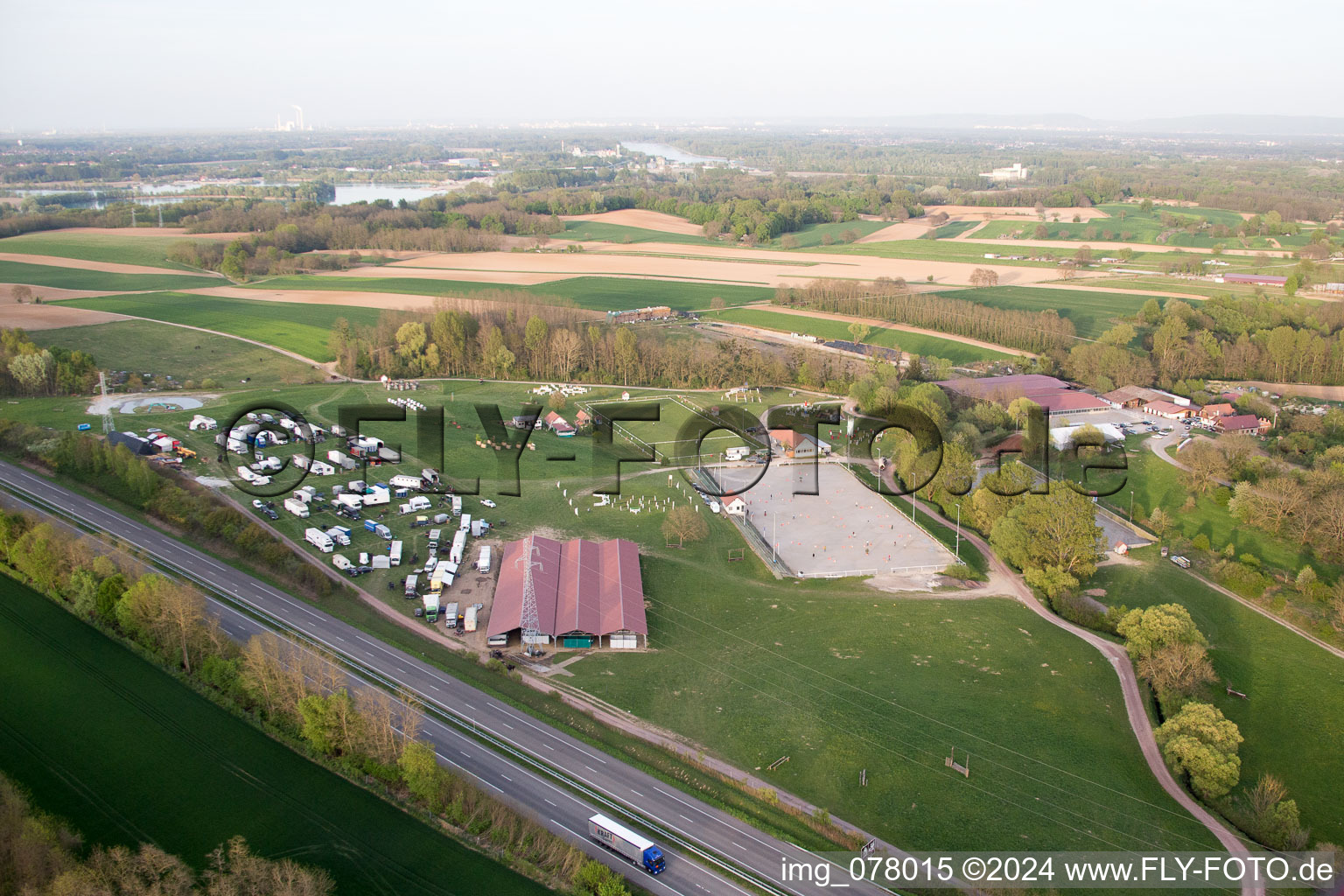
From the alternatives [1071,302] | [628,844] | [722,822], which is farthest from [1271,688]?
[1071,302]

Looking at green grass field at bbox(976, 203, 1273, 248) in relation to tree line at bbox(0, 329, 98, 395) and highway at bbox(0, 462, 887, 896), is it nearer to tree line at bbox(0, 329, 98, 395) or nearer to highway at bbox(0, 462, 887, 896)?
tree line at bbox(0, 329, 98, 395)

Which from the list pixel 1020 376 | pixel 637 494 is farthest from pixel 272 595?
pixel 1020 376

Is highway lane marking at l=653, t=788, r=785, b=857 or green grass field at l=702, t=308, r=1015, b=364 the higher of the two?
green grass field at l=702, t=308, r=1015, b=364

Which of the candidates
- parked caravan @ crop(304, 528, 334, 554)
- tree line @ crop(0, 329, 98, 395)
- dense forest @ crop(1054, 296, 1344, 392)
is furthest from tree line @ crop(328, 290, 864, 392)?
parked caravan @ crop(304, 528, 334, 554)

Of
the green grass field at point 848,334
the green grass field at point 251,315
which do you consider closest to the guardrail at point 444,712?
the green grass field at point 251,315

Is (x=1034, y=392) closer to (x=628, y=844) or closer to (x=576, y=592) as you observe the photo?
(x=576, y=592)

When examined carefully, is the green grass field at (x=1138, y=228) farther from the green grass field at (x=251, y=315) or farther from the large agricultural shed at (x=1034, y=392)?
the green grass field at (x=251, y=315)

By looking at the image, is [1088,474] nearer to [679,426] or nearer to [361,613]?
[679,426]
